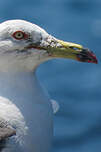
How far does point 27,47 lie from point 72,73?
274 centimetres

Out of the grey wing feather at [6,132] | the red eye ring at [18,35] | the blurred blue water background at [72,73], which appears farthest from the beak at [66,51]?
the blurred blue water background at [72,73]

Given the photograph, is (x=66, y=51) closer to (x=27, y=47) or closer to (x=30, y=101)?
(x=27, y=47)

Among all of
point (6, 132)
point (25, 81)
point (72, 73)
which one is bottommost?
point (6, 132)

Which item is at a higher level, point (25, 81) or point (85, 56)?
point (85, 56)

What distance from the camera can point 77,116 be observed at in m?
5.34

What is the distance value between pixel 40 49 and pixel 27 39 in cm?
11

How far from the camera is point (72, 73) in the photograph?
5945 millimetres

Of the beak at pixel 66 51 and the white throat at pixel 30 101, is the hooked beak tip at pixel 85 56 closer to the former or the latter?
the beak at pixel 66 51

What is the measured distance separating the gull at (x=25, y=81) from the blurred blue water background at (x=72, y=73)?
5.48 feet

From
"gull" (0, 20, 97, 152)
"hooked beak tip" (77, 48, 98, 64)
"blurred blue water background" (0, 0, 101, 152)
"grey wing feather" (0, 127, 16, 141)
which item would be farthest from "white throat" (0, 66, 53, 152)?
"blurred blue water background" (0, 0, 101, 152)

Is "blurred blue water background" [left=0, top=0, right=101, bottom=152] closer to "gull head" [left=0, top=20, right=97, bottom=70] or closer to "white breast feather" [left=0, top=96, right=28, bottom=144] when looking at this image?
"white breast feather" [left=0, top=96, right=28, bottom=144]

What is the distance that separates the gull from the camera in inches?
126

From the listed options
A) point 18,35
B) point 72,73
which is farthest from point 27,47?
point 72,73

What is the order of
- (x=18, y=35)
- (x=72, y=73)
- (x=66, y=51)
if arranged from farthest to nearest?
1. (x=72, y=73)
2. (x=66, y=51)
3. (x=18, y=35)
